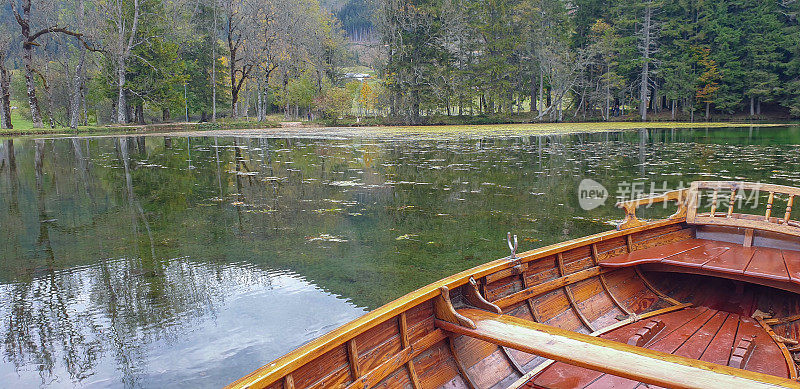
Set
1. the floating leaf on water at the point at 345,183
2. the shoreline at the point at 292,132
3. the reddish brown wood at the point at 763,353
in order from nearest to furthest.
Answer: the reddish brown wood at the point at 763,353 → the floating leaf on water at the point at 345,183 → the shoreline at the point at 292,132

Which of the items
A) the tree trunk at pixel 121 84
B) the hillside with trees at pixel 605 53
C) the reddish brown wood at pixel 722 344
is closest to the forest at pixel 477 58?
the hillside with trees at pixel 605 53

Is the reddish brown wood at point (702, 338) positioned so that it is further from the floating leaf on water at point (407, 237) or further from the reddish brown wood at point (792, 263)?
the floating leaf on water at point (407, 237)

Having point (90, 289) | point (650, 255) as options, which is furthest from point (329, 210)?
point (650, 255)

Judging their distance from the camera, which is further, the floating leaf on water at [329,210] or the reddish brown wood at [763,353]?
the floating leaf on water at [329,210]

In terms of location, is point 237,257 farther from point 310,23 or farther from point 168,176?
point 310,23

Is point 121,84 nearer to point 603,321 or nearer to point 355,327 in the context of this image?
point 603,321

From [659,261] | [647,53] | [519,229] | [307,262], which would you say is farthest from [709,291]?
[647,53]

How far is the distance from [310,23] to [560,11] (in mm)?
26117

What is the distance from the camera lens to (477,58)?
162 ft

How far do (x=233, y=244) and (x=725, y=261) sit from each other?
6218 millimetres

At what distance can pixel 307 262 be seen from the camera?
21.5 feet

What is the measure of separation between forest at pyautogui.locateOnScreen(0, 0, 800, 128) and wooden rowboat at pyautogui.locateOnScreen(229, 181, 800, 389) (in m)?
41.3

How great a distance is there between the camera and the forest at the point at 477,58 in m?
42.8

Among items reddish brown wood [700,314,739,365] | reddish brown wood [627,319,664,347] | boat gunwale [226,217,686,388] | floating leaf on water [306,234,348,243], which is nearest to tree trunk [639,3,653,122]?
floating leaf on water [306,234,348,243]
